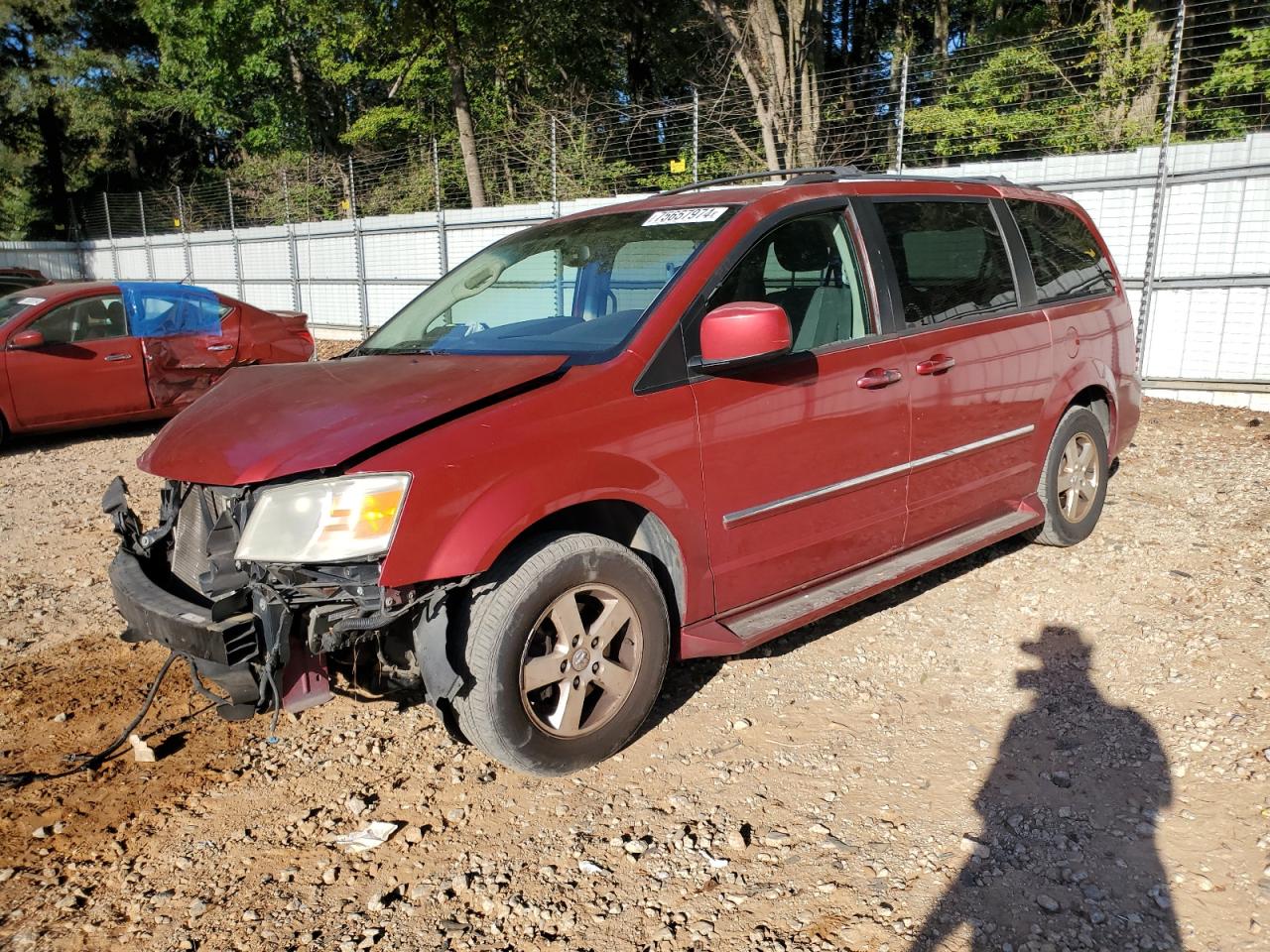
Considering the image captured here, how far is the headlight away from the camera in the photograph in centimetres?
276

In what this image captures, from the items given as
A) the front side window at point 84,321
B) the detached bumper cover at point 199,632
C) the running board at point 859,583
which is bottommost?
the running board at point 859,583

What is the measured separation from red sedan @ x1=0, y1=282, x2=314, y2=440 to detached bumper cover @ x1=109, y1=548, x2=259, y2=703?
6.39 meters

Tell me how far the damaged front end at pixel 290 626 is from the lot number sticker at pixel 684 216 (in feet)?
5.88

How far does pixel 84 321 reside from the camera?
29.0ft

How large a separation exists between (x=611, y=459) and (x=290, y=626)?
110cm

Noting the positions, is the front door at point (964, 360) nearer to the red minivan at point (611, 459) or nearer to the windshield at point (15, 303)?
the red minivan at point (611, 459)

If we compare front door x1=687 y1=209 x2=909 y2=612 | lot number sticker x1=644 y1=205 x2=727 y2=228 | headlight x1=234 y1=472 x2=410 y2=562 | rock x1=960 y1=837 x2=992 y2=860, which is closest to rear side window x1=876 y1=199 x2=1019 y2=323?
front door x1=687 y1=209 x2=909 y2=612

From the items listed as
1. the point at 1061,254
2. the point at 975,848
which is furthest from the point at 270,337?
the point at 975,848

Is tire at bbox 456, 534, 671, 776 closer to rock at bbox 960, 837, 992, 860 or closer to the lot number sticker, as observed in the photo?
rock at bbox 960, 837, 992, 860

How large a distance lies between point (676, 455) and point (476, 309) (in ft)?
4.14

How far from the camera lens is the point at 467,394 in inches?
119

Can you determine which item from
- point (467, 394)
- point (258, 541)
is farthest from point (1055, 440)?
point (258, 541)

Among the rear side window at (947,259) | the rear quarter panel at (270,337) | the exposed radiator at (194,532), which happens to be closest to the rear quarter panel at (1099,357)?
the rear side window at (947,259)

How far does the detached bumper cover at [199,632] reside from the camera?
9.27 ft
